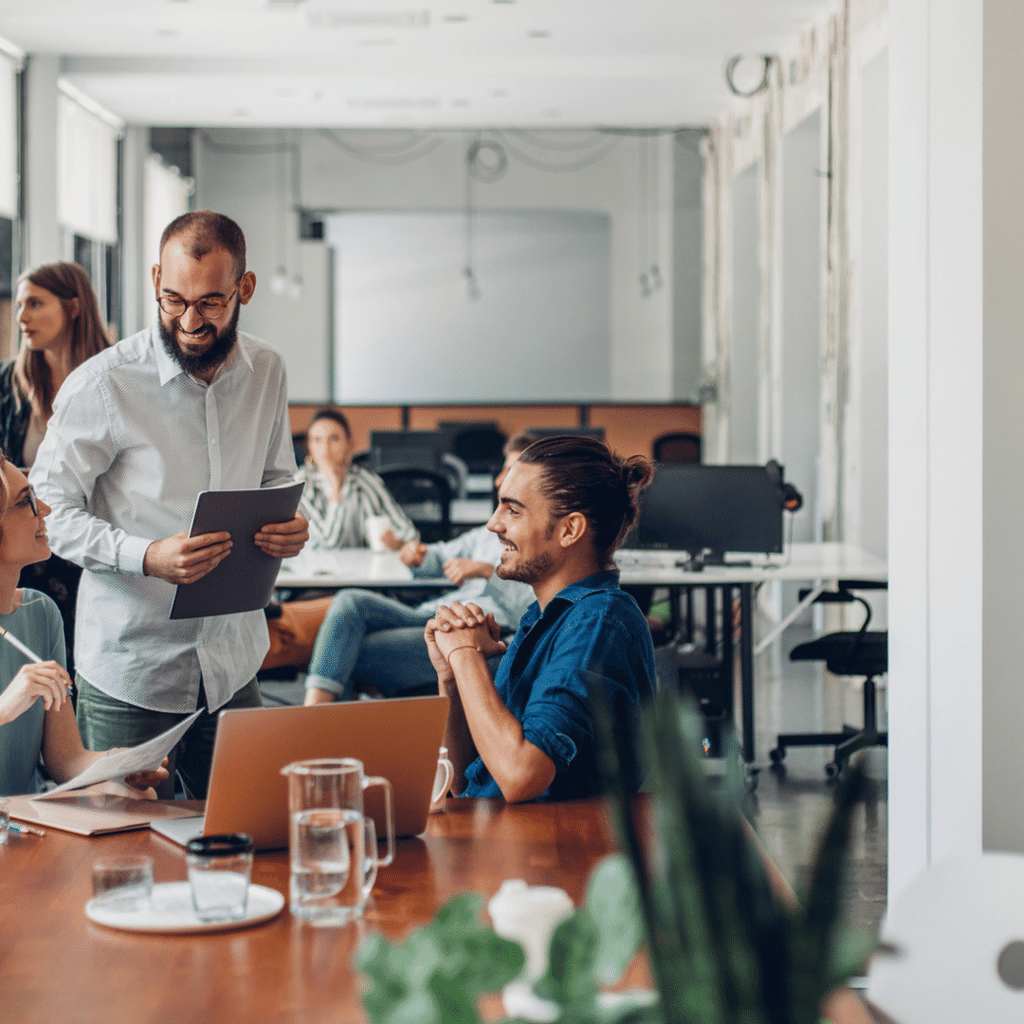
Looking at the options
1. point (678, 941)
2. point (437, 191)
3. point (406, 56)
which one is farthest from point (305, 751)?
point (437, 191)

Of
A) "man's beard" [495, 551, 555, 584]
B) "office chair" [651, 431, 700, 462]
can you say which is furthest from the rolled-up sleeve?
"office chair" [651, 431, 700, 462]

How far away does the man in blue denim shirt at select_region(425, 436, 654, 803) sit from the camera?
1.66 metres

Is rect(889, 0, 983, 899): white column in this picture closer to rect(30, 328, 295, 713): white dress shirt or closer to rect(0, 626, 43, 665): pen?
rect(30, 328, 295, 713): white dress shirt

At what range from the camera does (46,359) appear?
3221 mm

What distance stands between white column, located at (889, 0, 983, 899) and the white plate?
1.17m

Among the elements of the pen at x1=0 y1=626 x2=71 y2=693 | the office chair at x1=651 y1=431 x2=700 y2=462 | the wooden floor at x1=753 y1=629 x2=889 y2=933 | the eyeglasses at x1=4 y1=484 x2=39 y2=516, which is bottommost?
the wooden floor at x1=753 y1=629 x2=889 y2=933

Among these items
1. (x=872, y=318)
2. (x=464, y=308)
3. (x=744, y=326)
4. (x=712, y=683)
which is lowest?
(x=712, y=683)

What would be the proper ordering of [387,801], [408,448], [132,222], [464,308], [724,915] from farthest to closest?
[464,308]
[132,222]
[408,448]
[387,801]
[724,915]

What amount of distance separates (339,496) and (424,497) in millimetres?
1020

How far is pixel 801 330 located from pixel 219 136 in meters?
6.79

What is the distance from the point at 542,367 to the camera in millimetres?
12805

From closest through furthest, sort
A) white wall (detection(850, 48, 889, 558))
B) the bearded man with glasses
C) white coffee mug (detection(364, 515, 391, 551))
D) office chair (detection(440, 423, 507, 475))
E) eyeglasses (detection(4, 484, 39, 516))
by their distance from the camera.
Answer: eyeglasses (detection(4, 484, 39, 516)) < the bearded man with glasses < white coffee mug (detection(364, 515, 391, 551)) < white wall (detection(850, 48, 889, 558)) < office chair (detection(440, 423, 507, 475))

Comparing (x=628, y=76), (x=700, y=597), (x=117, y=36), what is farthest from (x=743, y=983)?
(x=628, y=76)

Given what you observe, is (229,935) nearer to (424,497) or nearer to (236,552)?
(236,552)
